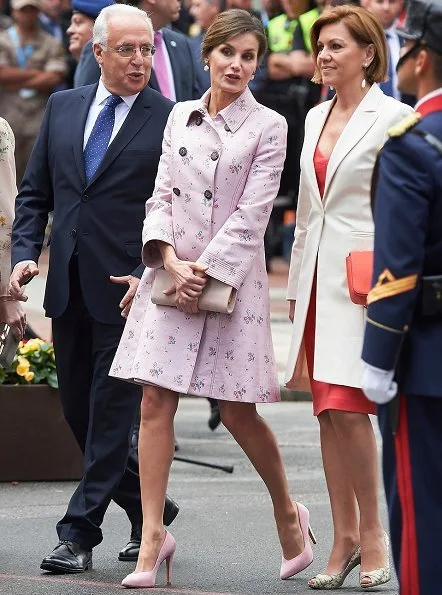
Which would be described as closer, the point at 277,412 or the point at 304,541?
the point at 304,541

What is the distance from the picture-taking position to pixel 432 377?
4297mm

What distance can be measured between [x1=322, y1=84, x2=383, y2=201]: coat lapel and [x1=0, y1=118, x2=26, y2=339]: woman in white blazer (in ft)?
3.91

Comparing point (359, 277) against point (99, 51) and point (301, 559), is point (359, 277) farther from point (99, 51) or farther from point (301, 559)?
point (99, 51)

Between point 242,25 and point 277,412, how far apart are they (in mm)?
4399

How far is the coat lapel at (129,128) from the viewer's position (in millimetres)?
6152

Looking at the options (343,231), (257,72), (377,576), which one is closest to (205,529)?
(377,576)

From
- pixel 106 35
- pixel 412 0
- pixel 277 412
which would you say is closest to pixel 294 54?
pixel 277 412

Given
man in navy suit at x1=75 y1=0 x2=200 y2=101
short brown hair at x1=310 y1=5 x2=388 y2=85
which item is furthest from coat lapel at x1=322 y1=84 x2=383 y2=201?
man in navy suit at x1=75 y1=0 x2=200 y2=101

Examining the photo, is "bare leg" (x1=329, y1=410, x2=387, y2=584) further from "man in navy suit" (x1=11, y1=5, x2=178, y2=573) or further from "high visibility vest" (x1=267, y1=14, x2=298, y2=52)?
"high visibility vest" (x1=267, y1=14, x2=298, y2=52)

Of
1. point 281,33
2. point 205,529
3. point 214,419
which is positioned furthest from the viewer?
point 281,33

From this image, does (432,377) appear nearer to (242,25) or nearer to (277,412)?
(242,25)

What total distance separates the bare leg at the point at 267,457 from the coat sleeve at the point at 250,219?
1.59ft

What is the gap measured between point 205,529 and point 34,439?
129 cm

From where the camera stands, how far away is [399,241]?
4.24 meters
